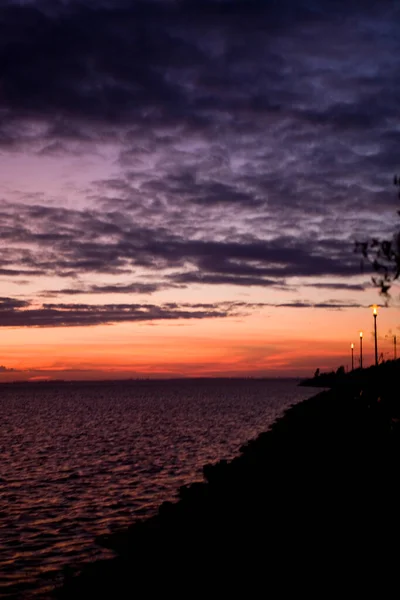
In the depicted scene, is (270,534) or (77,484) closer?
(270,534)

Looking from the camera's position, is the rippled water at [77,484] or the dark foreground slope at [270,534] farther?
the rippled water at [77,484]

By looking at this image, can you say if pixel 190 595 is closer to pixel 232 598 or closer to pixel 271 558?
pixel 232 598

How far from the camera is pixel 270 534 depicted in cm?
1273

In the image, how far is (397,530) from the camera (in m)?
12.0

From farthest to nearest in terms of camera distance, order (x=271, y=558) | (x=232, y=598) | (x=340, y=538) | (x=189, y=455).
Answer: (x=189, y=455) < (x=340, y=538) < (x=271, y=558) < (x=232, y=598)

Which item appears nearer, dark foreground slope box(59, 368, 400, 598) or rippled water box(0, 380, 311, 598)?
dark foreground slope box(59, 368, 400, 598)

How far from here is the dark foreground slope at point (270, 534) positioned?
34.8 ft

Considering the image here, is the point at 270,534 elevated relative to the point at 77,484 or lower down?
elevated

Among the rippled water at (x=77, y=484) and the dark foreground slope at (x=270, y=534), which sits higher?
the dark foreground slope at (x=270, y=534)

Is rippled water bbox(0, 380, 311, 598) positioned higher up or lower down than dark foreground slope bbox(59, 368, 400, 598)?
lower down

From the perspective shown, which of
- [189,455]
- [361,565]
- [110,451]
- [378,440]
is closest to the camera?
[361,565]

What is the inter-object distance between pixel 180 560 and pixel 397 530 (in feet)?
14.5

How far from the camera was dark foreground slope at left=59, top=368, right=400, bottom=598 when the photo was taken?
1059 centimetres

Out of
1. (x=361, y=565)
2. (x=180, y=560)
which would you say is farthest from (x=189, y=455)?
(x=361, y=565)
